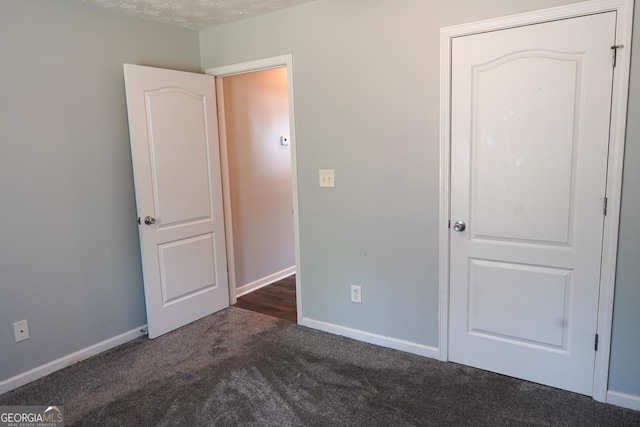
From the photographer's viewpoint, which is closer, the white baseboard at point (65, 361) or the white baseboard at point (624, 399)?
the white baseboard at point (624, 399)

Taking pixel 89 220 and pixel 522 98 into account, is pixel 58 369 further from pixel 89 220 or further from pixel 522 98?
pixel 522 98

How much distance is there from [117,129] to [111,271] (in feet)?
3.34

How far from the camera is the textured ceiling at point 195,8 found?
2.73m

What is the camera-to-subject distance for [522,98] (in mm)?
2213

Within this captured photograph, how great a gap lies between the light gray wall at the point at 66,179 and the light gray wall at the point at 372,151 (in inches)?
40.0

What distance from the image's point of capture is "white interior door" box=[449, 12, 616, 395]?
2.08m

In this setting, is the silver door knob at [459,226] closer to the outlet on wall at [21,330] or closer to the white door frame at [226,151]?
the white door frame at [226,151]

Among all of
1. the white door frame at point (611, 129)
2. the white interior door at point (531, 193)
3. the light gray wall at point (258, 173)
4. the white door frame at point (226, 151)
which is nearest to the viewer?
the white door frame at point (611, 129)

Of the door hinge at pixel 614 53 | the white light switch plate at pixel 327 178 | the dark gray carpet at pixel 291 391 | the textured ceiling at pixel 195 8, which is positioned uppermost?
the textured ceiling at pixel 195 8

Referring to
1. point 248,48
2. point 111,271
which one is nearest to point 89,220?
point 111,271

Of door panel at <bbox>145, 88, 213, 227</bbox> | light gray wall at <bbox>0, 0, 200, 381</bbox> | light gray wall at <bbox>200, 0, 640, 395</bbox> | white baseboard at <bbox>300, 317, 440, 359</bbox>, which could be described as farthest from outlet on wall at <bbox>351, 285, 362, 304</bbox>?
light gray wall at <bbox>0, 0, 200, 381</bbox>

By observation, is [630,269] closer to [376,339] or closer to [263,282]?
[376,339]

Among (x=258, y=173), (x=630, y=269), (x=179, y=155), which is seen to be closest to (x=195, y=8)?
(x=179, y=155)

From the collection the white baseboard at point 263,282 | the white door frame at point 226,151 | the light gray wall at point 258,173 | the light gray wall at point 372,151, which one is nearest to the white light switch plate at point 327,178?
the light gray wall at point 372,151
